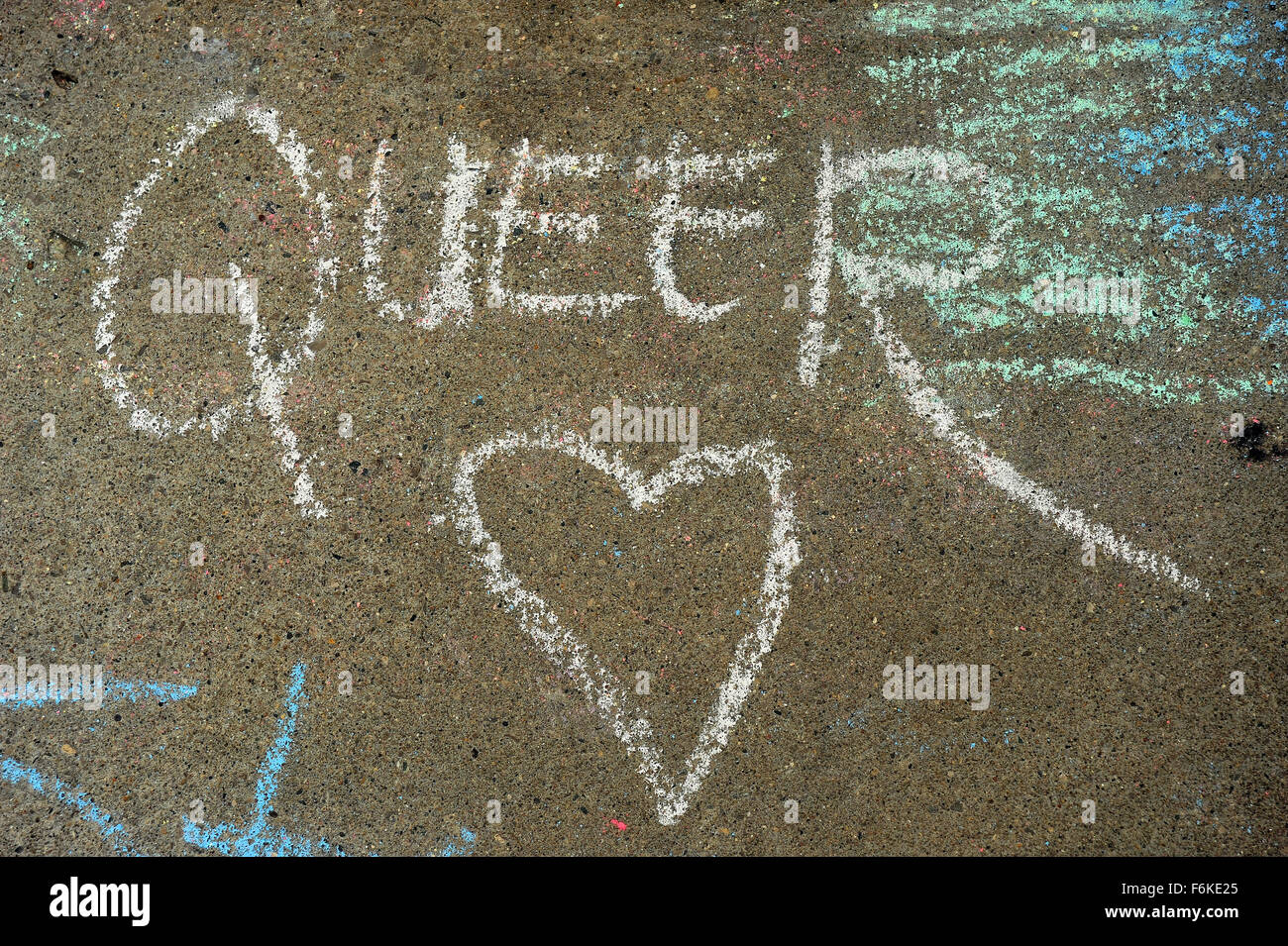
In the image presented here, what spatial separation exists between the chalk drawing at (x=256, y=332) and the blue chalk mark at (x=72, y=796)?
47.9 inches

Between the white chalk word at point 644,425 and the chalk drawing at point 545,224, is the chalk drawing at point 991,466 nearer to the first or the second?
the white chalk word at point 644,425

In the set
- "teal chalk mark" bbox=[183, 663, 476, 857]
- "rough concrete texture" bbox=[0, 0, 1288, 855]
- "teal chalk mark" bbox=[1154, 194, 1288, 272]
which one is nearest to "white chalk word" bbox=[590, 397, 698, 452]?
"rough concrete texture" bbox=[0, 0, 1288, 855]

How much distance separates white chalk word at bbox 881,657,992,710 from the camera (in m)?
2.74

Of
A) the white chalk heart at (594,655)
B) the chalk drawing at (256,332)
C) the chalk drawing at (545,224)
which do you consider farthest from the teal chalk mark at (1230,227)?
the chalk drawing at (256,332)

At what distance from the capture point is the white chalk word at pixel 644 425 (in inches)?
111

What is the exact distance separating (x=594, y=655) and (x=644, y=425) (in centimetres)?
81

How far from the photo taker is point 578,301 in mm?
2850

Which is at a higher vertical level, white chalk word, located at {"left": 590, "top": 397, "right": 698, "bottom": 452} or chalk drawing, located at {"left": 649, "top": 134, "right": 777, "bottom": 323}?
chalk drawing, located at {"left": 649, "top": 134, "right": 777, "bottom": 323}

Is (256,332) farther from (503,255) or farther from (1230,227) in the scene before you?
(1230,227)

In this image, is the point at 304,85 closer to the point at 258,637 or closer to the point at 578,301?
the point at 578,301

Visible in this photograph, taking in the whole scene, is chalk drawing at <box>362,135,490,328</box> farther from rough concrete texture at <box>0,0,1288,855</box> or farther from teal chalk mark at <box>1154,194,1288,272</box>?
teal chalk mark at <box>1154,194,1288,272</box>

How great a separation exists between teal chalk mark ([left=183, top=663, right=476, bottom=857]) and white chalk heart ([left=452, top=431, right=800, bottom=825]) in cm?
66

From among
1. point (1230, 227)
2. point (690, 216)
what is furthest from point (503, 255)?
point (1230, 227)

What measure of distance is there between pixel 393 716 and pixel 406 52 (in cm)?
233
